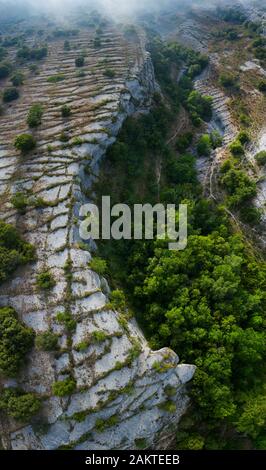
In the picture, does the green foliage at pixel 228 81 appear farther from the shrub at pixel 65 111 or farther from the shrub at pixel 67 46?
the shrub at pixel 65 111

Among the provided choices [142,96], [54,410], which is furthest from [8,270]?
[142,96]

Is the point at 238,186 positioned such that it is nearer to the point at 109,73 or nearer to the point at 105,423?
the point at 109,73

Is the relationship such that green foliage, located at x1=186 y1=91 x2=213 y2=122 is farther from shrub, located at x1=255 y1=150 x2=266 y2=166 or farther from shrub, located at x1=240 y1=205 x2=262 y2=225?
shrub, located at x1=240 y1=205 x2=262 y2=225

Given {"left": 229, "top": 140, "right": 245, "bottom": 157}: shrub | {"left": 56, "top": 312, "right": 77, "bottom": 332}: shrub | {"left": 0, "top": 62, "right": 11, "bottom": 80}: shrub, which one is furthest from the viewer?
{"left": 0, "top": 62, "right": 11, "bottom": 80}: shrub

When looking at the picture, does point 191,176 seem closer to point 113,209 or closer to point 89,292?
point 113,209

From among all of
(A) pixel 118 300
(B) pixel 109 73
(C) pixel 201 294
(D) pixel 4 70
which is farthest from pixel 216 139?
(D) pixel 4 70

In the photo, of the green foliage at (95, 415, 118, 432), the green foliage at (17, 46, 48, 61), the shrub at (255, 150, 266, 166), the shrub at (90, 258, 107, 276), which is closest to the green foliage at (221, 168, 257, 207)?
the shrub at (255, 150, 266, 166)

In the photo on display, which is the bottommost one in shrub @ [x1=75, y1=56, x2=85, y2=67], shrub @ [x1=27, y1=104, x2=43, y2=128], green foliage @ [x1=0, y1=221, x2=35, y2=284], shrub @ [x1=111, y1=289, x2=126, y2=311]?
shrub @ [x1=111, y1=289, x2=126, y2=311]
